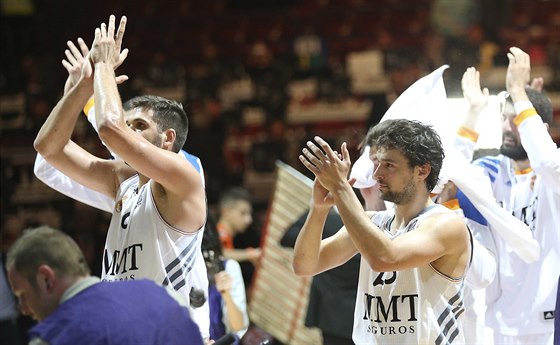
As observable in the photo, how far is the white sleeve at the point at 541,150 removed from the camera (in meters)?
4.56

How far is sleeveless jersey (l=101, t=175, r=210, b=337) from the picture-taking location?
13.1 feet

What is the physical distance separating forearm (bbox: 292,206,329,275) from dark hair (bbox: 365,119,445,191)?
35 centimetres

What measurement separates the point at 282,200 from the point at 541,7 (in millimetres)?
6783

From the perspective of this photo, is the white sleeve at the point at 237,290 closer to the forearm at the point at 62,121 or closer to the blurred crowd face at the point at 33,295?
the forearm at the point at 62,121

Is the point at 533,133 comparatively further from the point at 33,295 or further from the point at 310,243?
the point at 33,295

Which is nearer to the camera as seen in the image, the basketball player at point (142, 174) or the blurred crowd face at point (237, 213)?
the basketball player at point (142, 174)

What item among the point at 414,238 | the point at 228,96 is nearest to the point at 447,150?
the point at 414,238

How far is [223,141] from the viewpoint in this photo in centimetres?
1064

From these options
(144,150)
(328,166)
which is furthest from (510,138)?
(144,150)

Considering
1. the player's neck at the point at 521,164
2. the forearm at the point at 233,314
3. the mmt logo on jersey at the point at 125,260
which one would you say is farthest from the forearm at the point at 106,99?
the forearm at the point at 233,314

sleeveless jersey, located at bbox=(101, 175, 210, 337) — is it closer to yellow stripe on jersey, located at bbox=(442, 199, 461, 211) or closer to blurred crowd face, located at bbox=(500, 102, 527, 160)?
yellow stripe on jersey, located at bbox=(442, 199, 461, 211)

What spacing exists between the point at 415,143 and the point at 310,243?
57 cm

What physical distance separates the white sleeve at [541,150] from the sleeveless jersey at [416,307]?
0.98 metres

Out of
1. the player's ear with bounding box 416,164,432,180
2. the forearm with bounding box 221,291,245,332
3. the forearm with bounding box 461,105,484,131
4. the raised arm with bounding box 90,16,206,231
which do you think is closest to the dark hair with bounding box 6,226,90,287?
the raised arm with bounding box 90,16,206,231
